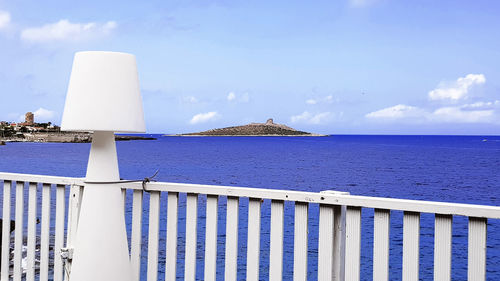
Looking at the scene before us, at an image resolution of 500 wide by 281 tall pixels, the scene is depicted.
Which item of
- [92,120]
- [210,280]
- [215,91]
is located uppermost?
[215,91]

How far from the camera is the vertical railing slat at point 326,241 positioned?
1.84 meters

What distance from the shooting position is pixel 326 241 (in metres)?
1.85

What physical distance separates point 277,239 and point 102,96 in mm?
895

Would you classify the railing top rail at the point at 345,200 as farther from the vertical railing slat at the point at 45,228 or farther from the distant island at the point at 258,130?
the distant island at the point at 258,130

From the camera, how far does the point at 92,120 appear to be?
1.92 m

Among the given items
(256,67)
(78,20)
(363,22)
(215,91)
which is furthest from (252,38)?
(78,20)

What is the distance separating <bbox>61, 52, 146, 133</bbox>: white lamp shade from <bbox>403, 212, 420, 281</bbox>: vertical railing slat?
3.57 ft

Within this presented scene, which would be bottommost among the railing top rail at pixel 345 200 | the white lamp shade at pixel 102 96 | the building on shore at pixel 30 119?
the railing top rail at pixel 345 200

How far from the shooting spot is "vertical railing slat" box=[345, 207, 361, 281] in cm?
180

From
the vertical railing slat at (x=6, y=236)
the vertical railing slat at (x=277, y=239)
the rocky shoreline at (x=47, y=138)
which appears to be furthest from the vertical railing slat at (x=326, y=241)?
the rocky shoreline at (x=47, y=138)

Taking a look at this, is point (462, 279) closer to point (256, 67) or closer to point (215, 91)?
point (256, 67)

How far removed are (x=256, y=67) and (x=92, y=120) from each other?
205ft

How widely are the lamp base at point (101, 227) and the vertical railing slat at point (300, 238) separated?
0.70 metres

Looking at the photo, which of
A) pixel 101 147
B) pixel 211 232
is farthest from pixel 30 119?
pixel 211 232
